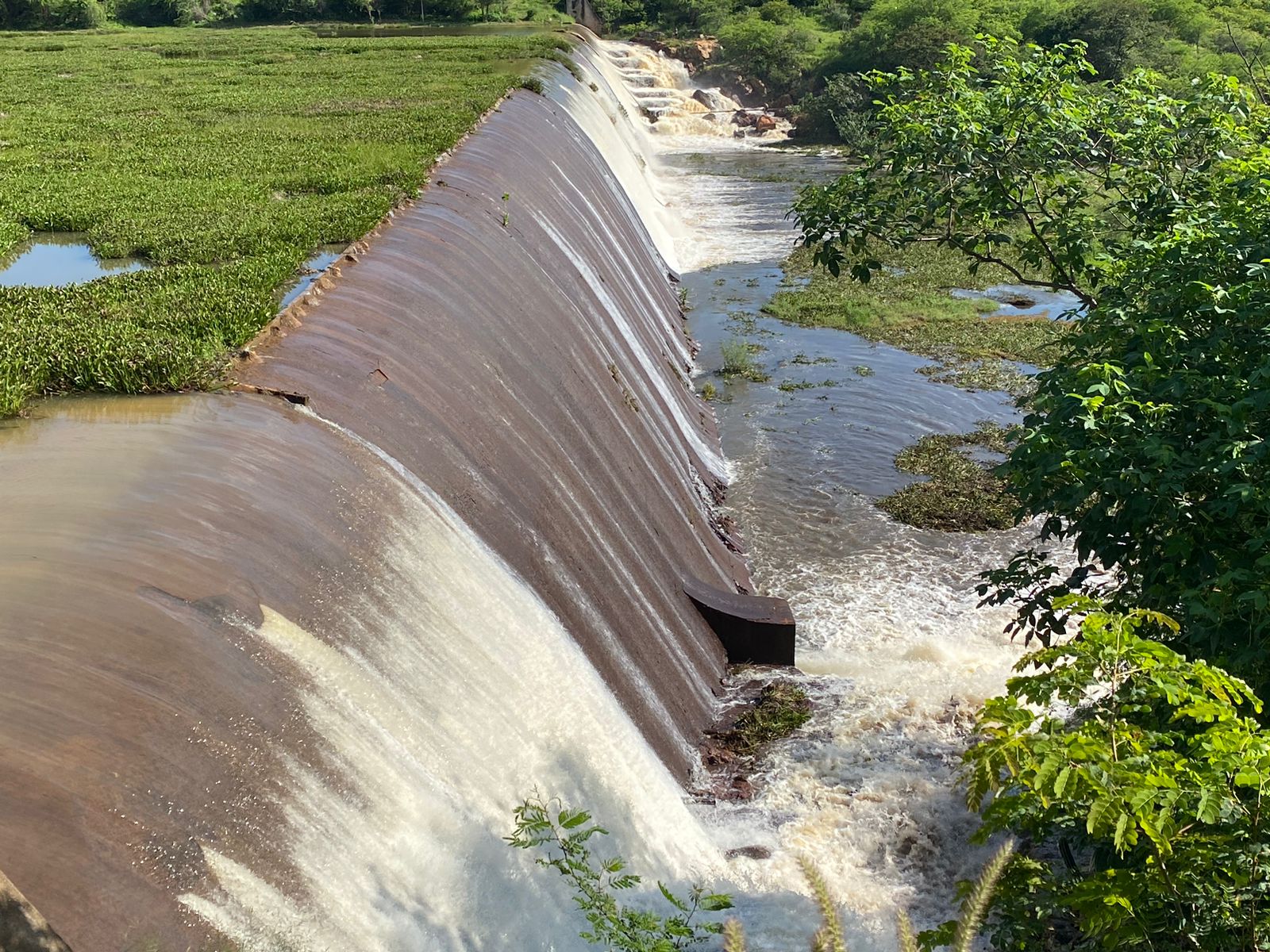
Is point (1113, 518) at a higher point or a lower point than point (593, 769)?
higher

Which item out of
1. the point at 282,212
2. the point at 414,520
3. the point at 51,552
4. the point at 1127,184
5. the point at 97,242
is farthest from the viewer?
the point at 282,212

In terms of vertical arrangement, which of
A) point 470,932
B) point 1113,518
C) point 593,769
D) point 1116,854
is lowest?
point 593,769

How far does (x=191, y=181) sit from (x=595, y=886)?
39.9 feet

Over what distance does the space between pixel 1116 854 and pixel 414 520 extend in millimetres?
3861

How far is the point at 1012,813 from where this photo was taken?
4.39m

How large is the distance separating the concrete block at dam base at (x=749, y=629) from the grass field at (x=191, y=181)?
437cm

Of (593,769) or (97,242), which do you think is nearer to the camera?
(593,769)

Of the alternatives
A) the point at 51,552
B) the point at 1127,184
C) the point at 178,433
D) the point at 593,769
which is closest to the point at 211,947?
the point at 51,552

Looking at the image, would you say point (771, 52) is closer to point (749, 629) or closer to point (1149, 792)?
point (749, 629)

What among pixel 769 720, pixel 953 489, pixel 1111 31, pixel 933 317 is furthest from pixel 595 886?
pixel 1111 31

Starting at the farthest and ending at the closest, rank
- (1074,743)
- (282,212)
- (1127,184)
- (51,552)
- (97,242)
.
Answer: (282,212), (97,242), (1127,184), (51,552), (1074,743)

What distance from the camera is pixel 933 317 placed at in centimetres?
2097

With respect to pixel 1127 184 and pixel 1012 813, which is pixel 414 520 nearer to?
pixel 1012 813

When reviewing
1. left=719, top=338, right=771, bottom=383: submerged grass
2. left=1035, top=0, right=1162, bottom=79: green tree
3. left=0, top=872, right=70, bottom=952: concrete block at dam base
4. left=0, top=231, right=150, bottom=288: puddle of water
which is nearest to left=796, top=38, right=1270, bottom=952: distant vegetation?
left=0, top=872, right=70, bottom=952: concrete block at dam base
